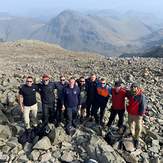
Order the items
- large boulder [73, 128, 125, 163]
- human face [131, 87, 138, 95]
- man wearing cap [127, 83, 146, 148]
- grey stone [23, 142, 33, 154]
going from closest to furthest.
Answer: large boulder [73, 128, 125, 163] < human face [131, 87, 138, 95] < man wearing cap [127, 83, 146, 148] < grey stone [23, 142, 33, 154]

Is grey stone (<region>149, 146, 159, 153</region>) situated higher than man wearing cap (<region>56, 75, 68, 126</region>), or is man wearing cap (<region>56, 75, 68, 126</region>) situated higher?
man wearing cap (<region>56, 75, 68, 126</region>)

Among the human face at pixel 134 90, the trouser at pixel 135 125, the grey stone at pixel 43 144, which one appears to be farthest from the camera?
the trouser at pixel 135 125

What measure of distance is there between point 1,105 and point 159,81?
1061 cm

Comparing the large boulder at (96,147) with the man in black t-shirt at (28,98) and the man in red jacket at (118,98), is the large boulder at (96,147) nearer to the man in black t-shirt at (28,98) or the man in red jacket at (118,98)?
the man in red jacket at (118,98)

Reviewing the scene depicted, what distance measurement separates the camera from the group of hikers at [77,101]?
42.6ft

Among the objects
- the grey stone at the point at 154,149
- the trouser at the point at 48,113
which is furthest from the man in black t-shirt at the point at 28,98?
the grey stone at the point at 154,149

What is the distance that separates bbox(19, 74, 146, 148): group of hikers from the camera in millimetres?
12992

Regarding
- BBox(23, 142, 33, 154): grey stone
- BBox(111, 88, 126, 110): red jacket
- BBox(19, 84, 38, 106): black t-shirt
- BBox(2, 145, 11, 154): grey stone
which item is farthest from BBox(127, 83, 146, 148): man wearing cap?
BBox(2, 145, 11, 154): grey stone

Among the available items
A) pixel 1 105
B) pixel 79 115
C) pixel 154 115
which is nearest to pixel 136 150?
pixel 79 115

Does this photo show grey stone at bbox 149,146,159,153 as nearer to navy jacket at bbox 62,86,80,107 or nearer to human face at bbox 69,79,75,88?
navy jacket at bbox 62,86,80,107

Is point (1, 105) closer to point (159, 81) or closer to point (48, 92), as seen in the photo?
point (48, 92)

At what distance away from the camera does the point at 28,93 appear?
1316cm

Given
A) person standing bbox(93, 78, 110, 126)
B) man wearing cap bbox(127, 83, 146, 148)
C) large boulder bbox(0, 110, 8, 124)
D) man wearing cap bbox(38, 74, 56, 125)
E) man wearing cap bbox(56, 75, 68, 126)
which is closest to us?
man wearing cap bbox(127, 83, 146, 148)

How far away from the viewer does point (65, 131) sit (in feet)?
44.5
